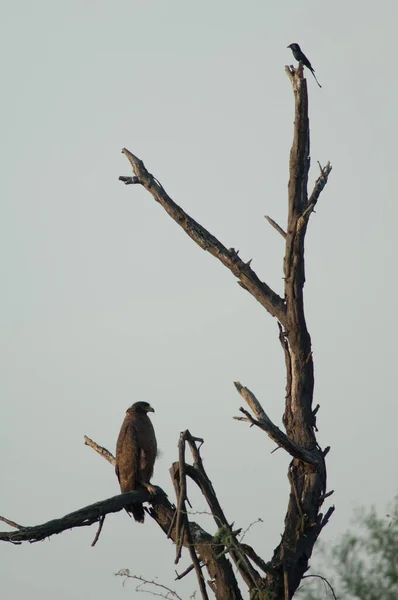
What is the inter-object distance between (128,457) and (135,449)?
6.2 inches

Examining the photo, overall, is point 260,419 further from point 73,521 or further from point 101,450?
point 101,450

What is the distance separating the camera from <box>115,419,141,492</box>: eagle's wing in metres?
7.94

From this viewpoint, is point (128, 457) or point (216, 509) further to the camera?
point (128, 457)

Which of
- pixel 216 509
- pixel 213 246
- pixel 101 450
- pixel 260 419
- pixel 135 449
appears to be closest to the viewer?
pixel 260 419

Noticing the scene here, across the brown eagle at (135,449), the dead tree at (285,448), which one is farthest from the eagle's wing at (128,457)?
the dead tree at (285,448)

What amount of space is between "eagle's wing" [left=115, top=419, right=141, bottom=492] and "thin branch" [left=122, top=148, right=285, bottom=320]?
8.24 feet

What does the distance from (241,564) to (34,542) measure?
1.25 m

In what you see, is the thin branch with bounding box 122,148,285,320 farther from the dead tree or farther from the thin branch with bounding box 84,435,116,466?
the thin branch with bounding box 84,435,116,466

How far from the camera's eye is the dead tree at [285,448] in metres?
5.31

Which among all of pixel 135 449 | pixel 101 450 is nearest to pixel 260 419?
pixel 101 450

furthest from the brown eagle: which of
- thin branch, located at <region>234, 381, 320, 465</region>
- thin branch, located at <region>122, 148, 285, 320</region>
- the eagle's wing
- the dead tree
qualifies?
thin branch, located at <region>234, 381, 320, 465</region>

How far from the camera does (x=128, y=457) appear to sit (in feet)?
27.0

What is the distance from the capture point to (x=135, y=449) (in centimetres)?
837

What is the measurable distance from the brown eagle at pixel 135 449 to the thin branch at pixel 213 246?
215cm
